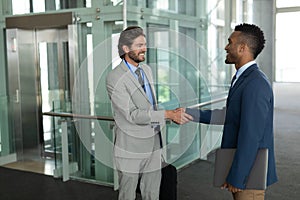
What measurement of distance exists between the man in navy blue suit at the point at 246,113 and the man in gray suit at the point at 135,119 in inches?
20.3

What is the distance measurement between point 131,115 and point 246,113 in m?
0.68

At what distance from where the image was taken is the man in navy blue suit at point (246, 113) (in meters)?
1.75

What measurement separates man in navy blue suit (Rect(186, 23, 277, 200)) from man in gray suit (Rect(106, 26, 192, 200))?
0.52 metres

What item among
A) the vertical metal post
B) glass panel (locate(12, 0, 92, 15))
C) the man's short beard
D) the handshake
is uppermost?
glass panel (locate(12, 0, 92, 15))

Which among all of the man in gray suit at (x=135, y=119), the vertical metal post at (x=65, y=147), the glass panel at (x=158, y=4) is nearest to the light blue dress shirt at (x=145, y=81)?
the man in gray suit at (x=135, y=119)

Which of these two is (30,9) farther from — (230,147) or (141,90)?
(230,147)

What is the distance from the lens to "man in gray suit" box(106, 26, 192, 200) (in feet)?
7.18

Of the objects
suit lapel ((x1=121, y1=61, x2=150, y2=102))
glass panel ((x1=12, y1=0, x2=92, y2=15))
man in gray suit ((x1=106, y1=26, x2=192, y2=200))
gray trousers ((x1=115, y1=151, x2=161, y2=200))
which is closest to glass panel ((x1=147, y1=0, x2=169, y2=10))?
glass panel ((x1=12, y1=0, x2=92, y2=15))

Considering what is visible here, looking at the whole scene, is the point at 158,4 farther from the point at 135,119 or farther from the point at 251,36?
the point at 251,36

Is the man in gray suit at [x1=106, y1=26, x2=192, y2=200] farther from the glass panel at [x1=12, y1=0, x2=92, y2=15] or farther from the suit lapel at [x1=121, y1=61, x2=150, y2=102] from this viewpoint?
the glass panel at [x1=12, y1=0, x2=92, y2=15]

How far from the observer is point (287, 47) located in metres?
16.8

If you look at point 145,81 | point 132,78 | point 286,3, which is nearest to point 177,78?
point 145,81

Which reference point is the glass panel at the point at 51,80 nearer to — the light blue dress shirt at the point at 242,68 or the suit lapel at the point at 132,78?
the suit lapel at the point at 132,78

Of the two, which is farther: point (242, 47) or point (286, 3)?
point (286, 3)
